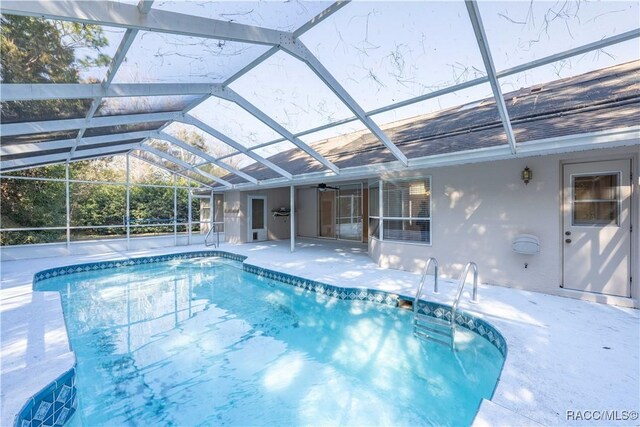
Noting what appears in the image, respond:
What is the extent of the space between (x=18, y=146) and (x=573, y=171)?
10855 mm

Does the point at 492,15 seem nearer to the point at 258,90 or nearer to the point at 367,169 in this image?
the point at 258,90

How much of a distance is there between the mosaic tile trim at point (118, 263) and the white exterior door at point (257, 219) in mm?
2449

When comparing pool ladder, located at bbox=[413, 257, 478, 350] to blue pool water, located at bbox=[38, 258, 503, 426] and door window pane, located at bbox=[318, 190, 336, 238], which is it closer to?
blue pool water, located at bbox=[38, 258, 503, 426]

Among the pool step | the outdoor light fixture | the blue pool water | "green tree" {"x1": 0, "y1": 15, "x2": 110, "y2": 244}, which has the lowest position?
the blue pool water

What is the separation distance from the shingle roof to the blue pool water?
3.48m

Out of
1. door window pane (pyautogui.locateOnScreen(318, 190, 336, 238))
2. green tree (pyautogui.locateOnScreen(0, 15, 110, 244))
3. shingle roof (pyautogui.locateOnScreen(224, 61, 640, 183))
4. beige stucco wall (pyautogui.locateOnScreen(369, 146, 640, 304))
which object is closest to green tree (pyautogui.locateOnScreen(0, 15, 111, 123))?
green tree (pyautogui.locateOnScreen(0, 15, 110, 244))

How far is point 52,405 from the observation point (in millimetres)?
2727

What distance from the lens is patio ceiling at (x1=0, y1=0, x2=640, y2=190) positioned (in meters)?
3.22

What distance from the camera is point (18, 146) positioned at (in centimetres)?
649

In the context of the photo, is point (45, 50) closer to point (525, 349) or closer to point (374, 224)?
point (525, 349)

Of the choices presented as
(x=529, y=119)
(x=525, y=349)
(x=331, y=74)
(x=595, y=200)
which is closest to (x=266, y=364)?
(x=525, y=349)

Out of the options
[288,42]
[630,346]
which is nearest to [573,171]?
[630,346]

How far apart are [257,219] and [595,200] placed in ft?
36.3

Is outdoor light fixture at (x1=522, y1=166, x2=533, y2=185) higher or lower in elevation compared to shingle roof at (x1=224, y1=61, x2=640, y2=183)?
lower
